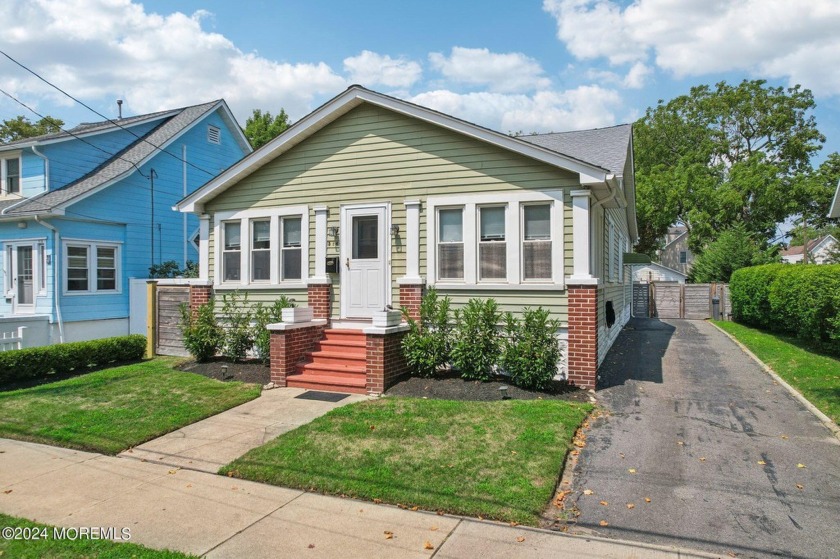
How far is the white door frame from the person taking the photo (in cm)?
995

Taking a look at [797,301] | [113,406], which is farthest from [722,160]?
[113,406]

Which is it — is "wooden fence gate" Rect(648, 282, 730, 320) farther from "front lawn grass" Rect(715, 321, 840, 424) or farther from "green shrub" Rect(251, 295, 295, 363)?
"green shrub" Rect(251, 295, 295, 363)

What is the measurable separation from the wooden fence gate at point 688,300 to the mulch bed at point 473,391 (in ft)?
52.6

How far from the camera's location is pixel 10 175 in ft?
52.1

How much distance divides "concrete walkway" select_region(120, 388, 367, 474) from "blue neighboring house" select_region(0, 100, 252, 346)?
8.10m

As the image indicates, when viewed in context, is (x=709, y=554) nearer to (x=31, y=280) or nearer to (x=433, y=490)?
(x=433, y=490)

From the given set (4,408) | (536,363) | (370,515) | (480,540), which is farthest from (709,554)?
(4,408)

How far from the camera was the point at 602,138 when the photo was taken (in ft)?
38.7

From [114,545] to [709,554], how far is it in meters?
4.33

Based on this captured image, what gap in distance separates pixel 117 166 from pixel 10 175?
120 inches

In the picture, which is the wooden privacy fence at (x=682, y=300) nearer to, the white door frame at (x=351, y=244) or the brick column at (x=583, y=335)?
the brick column at (x=583, y=335)

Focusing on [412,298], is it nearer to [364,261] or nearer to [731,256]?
[364,261]

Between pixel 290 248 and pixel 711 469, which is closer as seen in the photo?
pixel 711 469

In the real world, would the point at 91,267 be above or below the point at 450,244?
below
